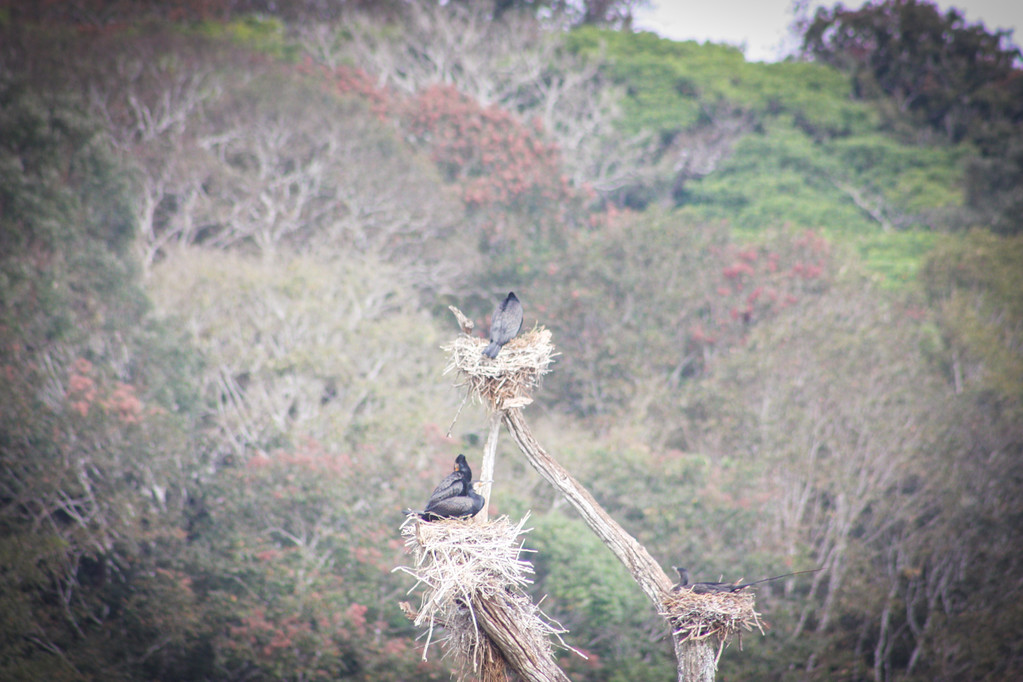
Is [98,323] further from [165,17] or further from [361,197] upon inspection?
[165,17]

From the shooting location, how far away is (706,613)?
6020 mm

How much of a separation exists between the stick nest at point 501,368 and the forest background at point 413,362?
6114 millimetres

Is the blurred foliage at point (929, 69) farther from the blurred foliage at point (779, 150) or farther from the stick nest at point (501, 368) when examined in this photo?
the stick nest at point (501, 368)

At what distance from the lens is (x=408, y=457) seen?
42.5 ft

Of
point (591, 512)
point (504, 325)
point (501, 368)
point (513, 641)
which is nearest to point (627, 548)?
point (591, 512)

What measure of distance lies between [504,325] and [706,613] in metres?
2.57

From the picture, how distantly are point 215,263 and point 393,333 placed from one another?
3.95 m

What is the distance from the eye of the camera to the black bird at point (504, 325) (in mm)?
6407

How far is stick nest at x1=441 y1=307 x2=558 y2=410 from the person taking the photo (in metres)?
6.29

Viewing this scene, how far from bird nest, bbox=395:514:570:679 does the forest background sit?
18.1 ft

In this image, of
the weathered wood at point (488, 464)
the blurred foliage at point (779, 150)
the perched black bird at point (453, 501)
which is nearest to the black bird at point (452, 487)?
the perched black bird at point (453, 501)

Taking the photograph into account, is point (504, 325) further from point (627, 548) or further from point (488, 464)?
point (627, 548)

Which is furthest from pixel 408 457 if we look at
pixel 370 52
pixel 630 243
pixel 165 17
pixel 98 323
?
pixel 165 17

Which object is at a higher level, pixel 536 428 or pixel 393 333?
pixel 393 333
